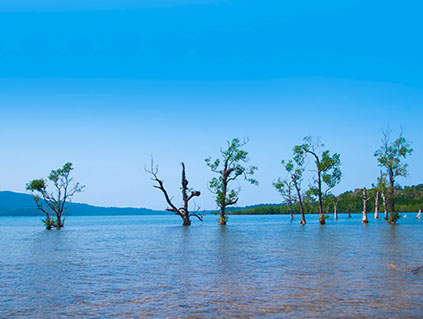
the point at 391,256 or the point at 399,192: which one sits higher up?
the point at 399,192

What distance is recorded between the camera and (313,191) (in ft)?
205

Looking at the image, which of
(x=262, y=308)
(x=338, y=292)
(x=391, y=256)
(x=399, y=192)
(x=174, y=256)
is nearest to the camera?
(x=262, y=308)

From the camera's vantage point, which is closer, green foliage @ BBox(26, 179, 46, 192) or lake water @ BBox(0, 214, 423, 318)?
lake water @ BBox(0, 214, 423, 318)

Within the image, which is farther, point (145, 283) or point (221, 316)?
point (145, 283)

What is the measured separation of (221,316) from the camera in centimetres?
1062

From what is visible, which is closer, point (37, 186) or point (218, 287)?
point (218, 287)

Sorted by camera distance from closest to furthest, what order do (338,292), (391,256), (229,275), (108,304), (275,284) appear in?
(108,304)
(338,292)
(275,284)
(229,275)
(391,256)

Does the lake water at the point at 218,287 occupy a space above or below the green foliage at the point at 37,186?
below

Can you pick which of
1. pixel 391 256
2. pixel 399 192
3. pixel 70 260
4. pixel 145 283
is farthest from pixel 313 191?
pixel 145 283

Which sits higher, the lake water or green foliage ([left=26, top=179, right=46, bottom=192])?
green foliage ([left=26, top=179, right=46, bottom=192])

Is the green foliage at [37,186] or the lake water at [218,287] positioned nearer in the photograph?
the lake water at [218,287]

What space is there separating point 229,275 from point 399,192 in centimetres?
5024

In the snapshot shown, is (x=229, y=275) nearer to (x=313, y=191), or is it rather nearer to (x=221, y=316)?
(x=221, y=316)

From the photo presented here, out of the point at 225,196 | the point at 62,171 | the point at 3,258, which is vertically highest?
the point at 62,171
